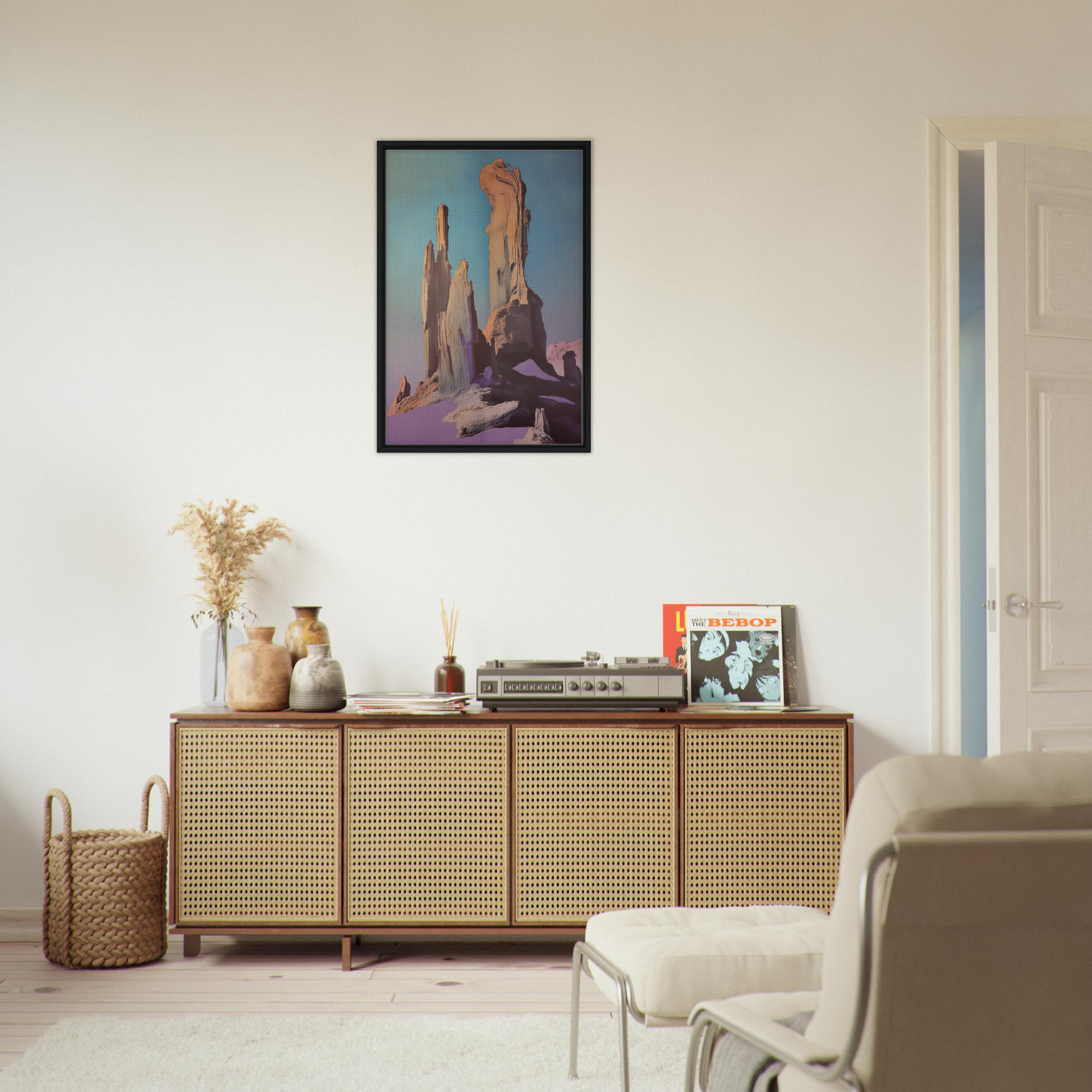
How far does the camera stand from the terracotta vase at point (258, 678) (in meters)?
3.09

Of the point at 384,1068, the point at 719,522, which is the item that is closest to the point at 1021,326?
the point at 719,522

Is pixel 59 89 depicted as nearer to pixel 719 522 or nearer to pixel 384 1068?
pixel 719 522

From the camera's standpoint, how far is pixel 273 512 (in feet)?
11.3

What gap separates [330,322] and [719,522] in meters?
1.50

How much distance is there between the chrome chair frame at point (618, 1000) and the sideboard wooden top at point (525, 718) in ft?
2.90

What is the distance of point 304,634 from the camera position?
3.25 meters

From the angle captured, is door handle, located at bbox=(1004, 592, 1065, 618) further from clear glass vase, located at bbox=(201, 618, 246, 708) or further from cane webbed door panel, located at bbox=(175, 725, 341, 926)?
clear glass vase, located at bbox=(201, 618, 246, 708)

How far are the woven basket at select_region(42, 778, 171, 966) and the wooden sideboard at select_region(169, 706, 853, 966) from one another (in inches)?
5.4

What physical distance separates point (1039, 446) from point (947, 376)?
382 millimetres

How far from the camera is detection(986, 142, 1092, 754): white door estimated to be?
10.5ft

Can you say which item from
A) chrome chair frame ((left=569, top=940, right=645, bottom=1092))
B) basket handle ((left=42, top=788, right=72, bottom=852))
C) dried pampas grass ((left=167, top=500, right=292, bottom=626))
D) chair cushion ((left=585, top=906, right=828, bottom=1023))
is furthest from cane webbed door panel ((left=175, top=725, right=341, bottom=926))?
chair cushion ((left=585, top=906, right=828, bottom=1023))

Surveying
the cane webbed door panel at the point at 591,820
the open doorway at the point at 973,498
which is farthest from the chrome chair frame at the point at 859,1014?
the open doorway at the point at 973,498

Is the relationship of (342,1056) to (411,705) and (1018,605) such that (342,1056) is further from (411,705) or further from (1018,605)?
(1018,605)

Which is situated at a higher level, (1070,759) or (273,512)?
(273,512)
